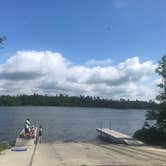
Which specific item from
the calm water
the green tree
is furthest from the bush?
the calm water

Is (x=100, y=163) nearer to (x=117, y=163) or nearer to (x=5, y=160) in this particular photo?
(x=117, y=163)

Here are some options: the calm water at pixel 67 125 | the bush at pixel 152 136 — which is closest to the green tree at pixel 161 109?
the bush at pixel 152 136

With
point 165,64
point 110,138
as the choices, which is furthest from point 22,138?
point 165,64

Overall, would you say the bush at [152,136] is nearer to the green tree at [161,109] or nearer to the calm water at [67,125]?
the green tree at [161,109]

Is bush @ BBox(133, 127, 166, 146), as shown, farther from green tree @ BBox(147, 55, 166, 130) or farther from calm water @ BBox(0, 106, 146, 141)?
calm water @ BBox(0, 106, 146, 141)

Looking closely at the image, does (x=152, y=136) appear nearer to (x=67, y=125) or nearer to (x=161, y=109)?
(x=161, y=109)

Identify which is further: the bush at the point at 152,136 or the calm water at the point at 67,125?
the calm water at the point at 67,125

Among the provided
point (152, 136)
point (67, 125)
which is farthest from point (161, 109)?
point (67, 125)

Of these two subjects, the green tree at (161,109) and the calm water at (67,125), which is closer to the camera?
the green tree at (161,109)

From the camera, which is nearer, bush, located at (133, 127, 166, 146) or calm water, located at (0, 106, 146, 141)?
bush, located at (133, 127, 166, 146)

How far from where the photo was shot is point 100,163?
19.5 metres

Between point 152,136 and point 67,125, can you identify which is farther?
point 67,125

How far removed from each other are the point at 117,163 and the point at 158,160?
2.86 m

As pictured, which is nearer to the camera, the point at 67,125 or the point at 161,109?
the point at 161,109
